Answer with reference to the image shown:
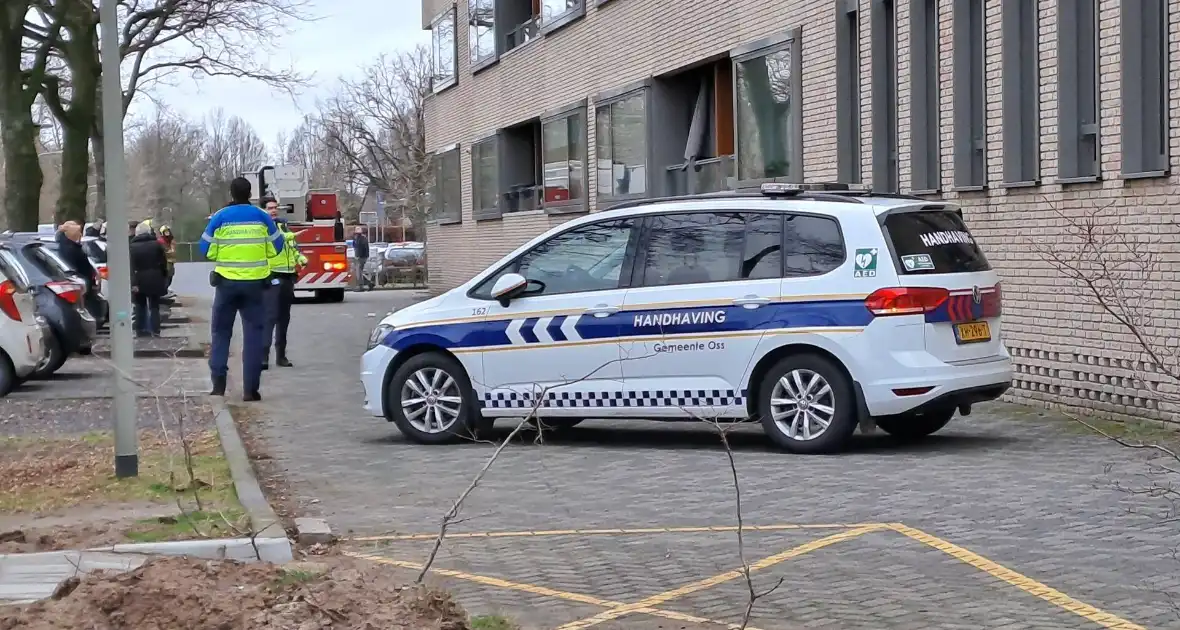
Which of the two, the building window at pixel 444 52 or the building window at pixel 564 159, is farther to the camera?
the building window at pixel 444 52

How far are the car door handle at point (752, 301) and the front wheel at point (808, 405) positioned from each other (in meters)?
0.41

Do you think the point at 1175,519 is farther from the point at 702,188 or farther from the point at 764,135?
the point at 702,188

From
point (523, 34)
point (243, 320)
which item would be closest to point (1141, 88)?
point (243, 320)

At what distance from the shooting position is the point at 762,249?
36.5ft

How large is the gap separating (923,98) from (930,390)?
18.7 feet

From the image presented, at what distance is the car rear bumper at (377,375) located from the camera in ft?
40.3

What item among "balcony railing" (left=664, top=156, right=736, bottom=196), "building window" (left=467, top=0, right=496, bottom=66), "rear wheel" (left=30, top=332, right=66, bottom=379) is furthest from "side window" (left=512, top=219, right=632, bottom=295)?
"building window" (left=467, top=0, right=496, bottom=66)

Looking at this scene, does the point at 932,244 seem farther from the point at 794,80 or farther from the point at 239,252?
the point at 794,80

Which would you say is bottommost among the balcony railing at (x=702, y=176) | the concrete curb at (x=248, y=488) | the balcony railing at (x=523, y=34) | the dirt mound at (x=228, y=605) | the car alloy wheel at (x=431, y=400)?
the concrete curb at (x=248, y=488)

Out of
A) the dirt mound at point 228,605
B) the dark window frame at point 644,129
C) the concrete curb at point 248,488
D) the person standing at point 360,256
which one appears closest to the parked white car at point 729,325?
the concrete curb at point 248,488

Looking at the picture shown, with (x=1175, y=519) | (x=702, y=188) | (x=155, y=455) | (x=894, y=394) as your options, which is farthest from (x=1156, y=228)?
(x=702, y=188)

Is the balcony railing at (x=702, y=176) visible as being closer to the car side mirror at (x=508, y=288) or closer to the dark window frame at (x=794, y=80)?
the dark window frame at (x=794, y=80)

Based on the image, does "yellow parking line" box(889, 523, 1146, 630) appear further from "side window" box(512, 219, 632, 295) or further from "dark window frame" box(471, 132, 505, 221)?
"dark window frame" box(471, 132, 505, 221)

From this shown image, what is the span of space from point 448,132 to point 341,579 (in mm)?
33814
